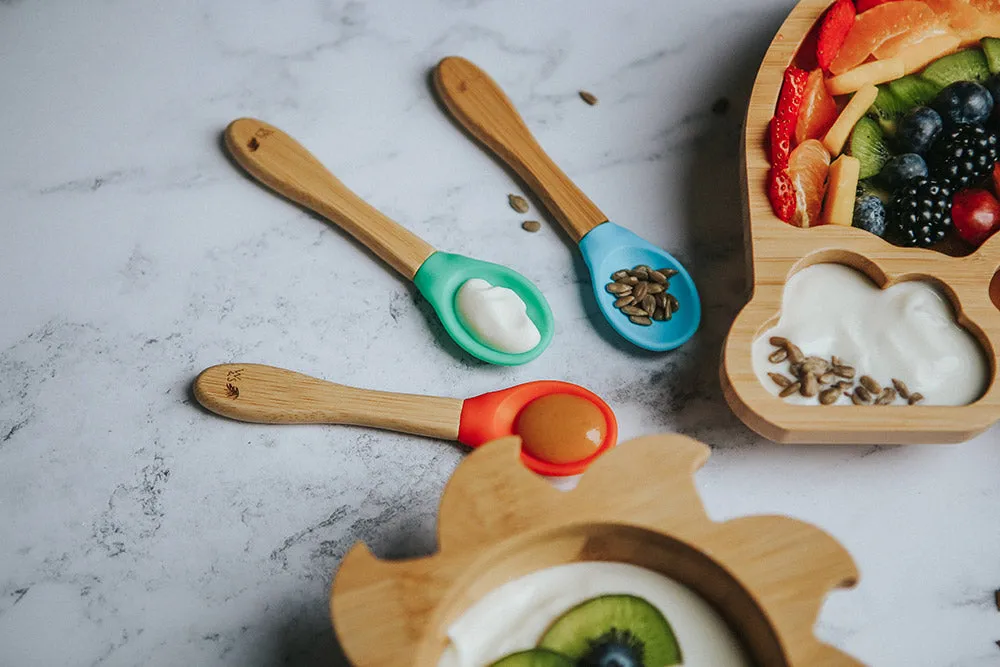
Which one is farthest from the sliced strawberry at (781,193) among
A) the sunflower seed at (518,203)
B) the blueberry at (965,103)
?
the sunflower seed at (518,203)

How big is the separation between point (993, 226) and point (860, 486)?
48 cm

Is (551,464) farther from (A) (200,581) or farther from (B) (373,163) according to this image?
(B) (373,163)

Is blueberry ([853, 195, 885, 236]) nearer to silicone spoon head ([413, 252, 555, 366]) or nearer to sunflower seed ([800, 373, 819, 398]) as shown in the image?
sunflower seed ([800, 373, 819, 398])

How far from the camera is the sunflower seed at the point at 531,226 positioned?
1.66 metres

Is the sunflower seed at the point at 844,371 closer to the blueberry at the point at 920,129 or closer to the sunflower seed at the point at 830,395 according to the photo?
the sunflower seed at the point at 830,395

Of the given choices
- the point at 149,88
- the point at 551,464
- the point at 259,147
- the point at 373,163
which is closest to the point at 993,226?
the point at 551,464

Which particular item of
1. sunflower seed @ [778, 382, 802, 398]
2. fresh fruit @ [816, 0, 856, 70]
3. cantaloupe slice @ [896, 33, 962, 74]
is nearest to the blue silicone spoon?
sunflower seed @ [778, 382, 802, 398]

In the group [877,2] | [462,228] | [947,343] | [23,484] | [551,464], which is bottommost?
[23,484]

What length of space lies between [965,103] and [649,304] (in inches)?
24.9

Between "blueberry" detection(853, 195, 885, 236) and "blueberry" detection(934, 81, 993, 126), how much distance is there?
0.68 ft

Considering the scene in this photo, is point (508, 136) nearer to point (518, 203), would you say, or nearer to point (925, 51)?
point (518, 203)

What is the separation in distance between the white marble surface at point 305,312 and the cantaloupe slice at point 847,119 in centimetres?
20

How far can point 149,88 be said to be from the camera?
177 centimetres

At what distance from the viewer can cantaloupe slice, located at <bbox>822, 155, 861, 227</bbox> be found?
1.51m
